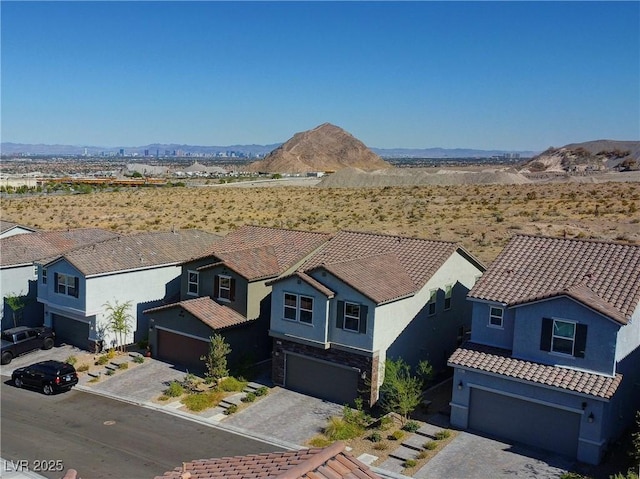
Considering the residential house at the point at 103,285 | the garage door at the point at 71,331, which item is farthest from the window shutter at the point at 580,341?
the garage door at the point at 71,331

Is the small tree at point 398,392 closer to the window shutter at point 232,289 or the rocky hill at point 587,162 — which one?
the window shutter at point 232,289

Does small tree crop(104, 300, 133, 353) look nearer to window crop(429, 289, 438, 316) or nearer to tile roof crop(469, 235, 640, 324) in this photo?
window crop(429, 289, 438, 316)

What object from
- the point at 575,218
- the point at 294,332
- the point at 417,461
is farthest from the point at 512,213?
the point at 417,461

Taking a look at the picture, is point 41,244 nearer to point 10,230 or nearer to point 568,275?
point 10,230

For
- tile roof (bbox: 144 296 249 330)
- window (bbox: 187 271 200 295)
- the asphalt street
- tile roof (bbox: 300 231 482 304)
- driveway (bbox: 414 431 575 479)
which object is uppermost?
tile roof (bbox: 300 231 482 304)

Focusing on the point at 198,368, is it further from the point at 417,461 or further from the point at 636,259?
the point at 636,259

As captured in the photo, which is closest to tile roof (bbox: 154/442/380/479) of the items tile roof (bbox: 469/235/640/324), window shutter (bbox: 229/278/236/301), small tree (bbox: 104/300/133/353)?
tile roof (bbox: 469/235/640/324)

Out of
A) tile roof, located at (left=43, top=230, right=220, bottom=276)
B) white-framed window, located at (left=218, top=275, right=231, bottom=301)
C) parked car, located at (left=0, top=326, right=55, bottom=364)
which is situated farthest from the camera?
tile roof, located at (left=43, top=230, right=220, bottom=276)
